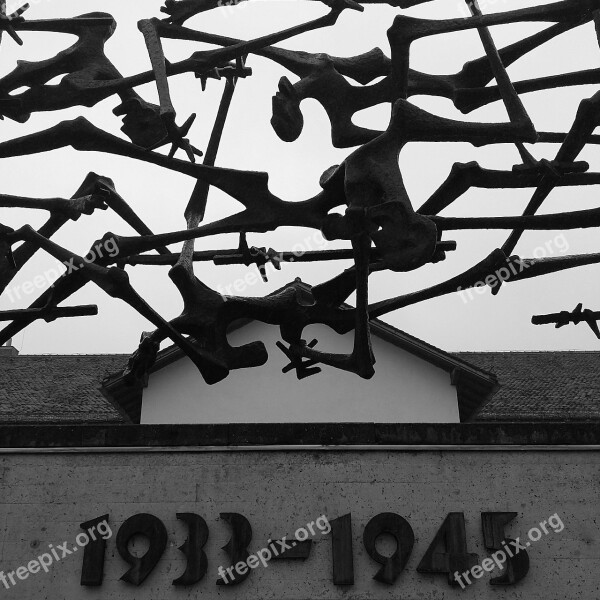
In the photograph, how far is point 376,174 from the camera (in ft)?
12.4

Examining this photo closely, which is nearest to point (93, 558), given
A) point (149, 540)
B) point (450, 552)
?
point (149, 540)

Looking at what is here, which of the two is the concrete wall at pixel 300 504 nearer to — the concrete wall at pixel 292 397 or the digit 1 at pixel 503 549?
the digit 1 at pixel 503 549

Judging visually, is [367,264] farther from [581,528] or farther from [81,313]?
[581,528]

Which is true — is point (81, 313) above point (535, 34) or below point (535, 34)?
below

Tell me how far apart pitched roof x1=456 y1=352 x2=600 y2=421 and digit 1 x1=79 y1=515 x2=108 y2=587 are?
9.58 meters

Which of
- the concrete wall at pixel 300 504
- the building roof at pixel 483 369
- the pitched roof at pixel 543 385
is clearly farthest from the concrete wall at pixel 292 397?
the concrete wall at pixel 300 504

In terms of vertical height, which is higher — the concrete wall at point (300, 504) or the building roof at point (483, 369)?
the building roof at point (483, 369)

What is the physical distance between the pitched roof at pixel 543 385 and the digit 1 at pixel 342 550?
9.18m

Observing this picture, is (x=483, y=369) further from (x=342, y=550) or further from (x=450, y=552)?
(x=342, y=550)

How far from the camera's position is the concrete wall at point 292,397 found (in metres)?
12.7

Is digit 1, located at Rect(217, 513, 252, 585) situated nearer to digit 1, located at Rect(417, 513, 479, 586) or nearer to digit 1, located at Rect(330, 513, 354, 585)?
digit 1, located at Rect(330, 513, 354, 585)

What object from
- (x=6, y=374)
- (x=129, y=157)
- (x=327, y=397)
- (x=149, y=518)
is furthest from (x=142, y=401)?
(x=129, y=157)

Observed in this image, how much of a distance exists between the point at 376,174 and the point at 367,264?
1.21 ft

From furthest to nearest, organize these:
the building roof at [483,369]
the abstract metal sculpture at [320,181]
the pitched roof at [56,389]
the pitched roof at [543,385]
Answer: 1. the pitched roof at [56,389]
2. the building roof at [483,369]
3. the pitched roof at [543,385]
4. the abstract metal sculpture at [320,181]
